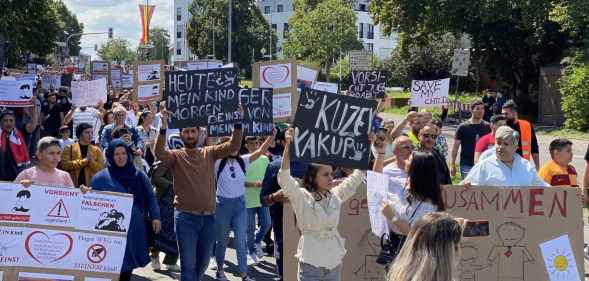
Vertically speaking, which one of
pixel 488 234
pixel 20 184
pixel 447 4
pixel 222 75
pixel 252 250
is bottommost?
pixel 252 250

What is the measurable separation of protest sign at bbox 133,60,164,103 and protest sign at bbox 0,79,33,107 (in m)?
2.71

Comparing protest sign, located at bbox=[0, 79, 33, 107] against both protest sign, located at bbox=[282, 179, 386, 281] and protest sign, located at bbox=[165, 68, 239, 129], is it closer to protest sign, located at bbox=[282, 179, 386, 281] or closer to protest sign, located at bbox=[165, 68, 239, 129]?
protest sign, located at bbox=[165, 68, 239, 129]

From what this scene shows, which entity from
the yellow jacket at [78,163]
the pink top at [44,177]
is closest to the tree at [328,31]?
the yellow jacket at [78,163]

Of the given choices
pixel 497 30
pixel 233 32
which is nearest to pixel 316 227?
pixel 497 30

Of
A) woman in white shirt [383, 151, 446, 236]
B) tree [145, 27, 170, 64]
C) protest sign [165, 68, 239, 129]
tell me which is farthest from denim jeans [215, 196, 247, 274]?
tree [145, 27, 170, 64]

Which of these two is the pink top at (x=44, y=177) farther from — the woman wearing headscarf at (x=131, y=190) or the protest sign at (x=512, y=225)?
the protest sign at (x=512, y=225)

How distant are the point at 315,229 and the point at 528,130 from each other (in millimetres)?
5569

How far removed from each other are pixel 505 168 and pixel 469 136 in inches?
149

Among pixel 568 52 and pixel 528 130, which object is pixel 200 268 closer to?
pixel 528 130

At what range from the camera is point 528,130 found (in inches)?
422

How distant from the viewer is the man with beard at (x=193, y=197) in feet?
24.2

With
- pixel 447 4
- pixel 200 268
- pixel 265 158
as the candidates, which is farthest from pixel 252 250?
pixel 447 4

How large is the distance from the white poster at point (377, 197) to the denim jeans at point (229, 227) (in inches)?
108

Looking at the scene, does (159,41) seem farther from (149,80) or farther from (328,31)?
(149,80)
